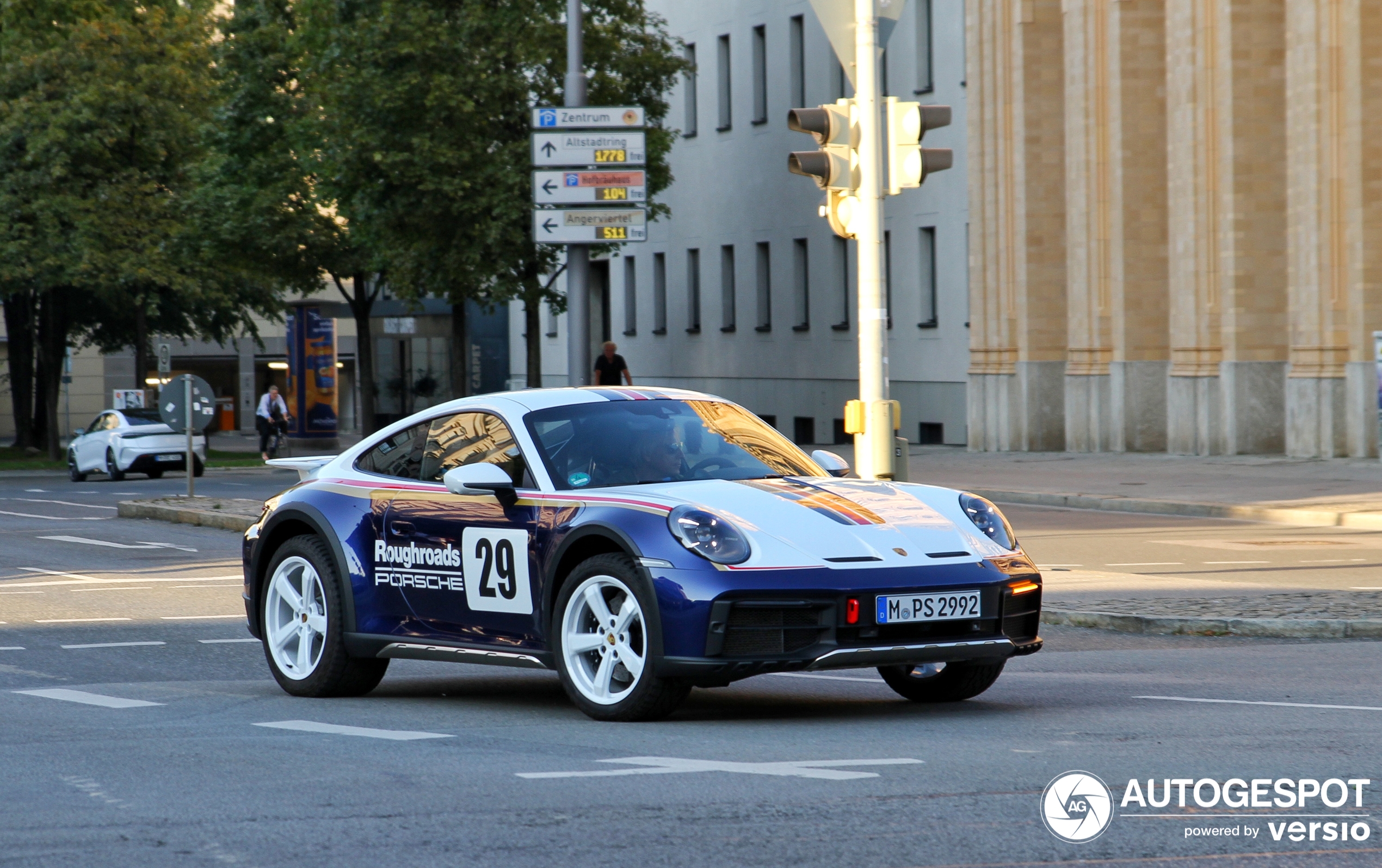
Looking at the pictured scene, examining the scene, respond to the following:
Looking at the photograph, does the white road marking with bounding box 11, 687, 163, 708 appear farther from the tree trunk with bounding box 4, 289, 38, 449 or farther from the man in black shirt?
the tree trunk with bounding box 4, 289, 38, 449

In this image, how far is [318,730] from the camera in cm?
834

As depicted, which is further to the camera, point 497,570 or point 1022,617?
point 497,570

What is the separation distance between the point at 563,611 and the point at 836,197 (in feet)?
25.4

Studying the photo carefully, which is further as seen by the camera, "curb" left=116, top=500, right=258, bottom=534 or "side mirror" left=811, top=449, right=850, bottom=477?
"curb" left=116, top=500, right=258, bottom=534

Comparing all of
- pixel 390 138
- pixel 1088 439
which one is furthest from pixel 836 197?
pixel 390 138

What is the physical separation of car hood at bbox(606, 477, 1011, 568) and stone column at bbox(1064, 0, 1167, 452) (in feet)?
82.9

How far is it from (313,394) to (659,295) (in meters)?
9.49

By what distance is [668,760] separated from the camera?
718 cm

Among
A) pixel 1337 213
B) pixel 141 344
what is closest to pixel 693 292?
pixel 141 344

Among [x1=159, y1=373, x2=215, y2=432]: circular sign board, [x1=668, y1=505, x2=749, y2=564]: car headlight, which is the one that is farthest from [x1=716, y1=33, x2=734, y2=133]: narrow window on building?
[x1=668, y1=505, x2=749, y2=564]: car headlight

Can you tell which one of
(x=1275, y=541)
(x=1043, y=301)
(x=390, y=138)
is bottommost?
(x=1275, y=541)

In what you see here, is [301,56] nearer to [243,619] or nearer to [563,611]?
[243,619]

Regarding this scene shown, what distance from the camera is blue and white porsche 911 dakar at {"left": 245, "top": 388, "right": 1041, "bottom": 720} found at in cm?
785

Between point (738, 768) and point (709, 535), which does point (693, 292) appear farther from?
point (738, 768)
